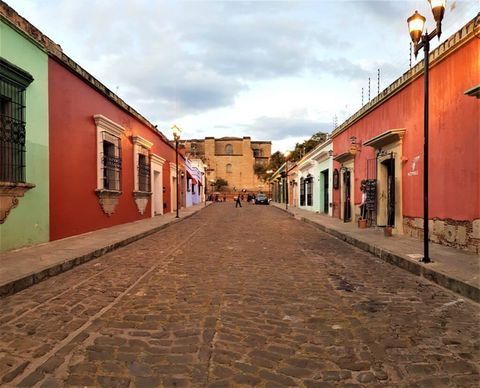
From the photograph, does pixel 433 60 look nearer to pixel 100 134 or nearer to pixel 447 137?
pixel 447 137

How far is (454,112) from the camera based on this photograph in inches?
342

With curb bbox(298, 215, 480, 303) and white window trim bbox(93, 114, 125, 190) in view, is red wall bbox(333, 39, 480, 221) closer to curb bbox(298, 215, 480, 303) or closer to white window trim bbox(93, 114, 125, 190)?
curb bbox(298, 215, 480, 303)

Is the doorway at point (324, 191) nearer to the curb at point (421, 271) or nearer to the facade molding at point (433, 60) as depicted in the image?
the facade molding at point (433, 60)

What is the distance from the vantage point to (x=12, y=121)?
8086 millimetres

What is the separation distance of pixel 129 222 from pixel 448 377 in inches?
567

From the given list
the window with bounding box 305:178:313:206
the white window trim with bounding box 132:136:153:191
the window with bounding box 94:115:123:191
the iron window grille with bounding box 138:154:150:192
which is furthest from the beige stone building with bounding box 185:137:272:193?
the window with bounding box 94:115:123:191

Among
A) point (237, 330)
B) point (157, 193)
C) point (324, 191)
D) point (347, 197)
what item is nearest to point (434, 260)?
point (237, 330)

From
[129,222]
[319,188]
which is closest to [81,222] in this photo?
[129,222]

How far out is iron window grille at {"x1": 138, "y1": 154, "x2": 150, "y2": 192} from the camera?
1791 cm

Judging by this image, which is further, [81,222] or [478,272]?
[81,222]

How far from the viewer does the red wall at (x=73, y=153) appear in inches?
385

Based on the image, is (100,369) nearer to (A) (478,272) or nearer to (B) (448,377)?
(B) (448,377)

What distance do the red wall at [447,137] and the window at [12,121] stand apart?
8762 mm

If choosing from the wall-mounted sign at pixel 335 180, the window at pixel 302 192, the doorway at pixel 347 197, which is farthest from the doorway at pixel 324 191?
the window at pixel 302 192
